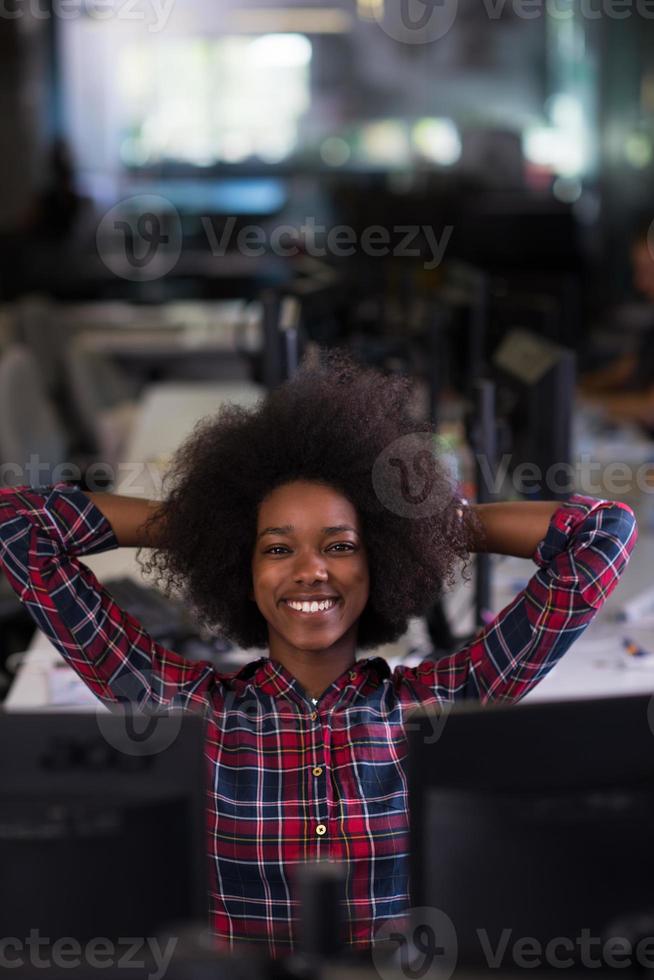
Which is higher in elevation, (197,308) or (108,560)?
(197,308)

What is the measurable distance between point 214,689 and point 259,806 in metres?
0.17

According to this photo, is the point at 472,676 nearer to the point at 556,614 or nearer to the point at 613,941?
the point at 556,614

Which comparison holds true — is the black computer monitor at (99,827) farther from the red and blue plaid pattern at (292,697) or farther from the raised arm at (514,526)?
the raised arm at (514,526)

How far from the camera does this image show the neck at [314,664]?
1.48 metres

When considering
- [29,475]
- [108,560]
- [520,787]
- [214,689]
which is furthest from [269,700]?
[29,475]

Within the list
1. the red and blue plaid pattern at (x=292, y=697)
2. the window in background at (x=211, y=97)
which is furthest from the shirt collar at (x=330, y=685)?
the window in background at (x=211, y=97)

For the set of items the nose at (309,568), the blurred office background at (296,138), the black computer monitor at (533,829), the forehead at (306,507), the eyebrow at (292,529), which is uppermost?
the blurred office background at (296,138)

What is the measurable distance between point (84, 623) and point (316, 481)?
300 millimetres

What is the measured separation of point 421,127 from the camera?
7.74 m

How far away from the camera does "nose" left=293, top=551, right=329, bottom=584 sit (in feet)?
4.75

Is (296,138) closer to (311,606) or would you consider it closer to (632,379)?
(632,379)

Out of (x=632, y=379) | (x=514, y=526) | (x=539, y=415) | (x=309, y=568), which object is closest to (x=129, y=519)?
(x=309, y=568)

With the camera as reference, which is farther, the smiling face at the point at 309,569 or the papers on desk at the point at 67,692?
the papers on desk at the point at 67,692

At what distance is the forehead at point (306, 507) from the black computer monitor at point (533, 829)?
43cm
